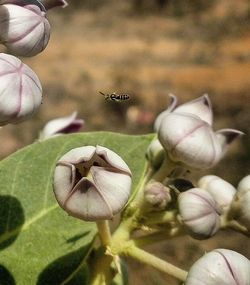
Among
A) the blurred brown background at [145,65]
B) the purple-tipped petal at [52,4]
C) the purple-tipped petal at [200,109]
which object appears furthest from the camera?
the blurred brown background at [145,65]

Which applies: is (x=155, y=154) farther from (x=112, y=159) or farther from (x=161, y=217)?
(x=112, y=159)

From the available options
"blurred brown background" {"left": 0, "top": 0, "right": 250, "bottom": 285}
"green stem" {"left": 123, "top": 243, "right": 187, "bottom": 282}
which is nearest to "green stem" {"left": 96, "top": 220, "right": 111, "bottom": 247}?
"green stem" {"left": 123, "top": 243, "right": 187, "bottom": 282}

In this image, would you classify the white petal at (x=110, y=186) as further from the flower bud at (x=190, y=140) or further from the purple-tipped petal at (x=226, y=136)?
the purple-tipped petal at (x=226, y=136)

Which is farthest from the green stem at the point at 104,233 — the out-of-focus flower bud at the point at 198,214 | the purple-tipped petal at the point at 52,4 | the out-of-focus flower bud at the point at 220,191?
the purple-tipped petal at the point at 52,4

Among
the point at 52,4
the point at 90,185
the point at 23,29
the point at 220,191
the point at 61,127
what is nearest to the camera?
the point at 90,185

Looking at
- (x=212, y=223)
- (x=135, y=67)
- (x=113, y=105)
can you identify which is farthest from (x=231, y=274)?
(x=135, y=67)

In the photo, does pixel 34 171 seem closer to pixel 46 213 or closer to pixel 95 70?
pixel 46 213

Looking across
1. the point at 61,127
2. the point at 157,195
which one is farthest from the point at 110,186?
the point at 61,127
